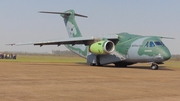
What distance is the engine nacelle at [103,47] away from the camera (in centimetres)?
2664

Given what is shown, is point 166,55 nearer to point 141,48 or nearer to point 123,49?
point 141,48

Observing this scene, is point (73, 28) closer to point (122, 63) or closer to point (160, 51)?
point (122, 63)

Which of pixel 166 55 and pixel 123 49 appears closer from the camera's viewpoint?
pixel 166 55

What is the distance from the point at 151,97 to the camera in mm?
8406

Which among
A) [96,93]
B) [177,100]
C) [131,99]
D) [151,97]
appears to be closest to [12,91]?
[96,93]

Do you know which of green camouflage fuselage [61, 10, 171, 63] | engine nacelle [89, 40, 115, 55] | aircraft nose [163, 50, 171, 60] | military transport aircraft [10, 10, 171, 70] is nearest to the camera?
aircraft nose [163, 50, 171, 60]

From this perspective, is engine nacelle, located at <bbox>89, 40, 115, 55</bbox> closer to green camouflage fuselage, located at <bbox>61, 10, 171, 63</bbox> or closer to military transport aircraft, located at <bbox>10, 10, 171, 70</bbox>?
military transport aircraft, located at <bbox>10, 10, 171, 70</bbox>

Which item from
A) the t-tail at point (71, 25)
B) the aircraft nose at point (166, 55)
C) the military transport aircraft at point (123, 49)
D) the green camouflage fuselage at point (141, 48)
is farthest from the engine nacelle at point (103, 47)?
the t-tail at point (71, 25)

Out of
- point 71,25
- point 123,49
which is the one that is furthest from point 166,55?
point 71,25

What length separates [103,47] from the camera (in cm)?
2656

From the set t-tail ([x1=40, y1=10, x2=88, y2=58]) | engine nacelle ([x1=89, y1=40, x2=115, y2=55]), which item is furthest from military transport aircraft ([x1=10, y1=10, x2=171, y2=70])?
t-tail ([x1=40, y1=10, x2=88, y2=58])

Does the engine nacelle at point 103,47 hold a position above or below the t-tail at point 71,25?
below

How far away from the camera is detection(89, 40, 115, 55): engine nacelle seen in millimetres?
26641

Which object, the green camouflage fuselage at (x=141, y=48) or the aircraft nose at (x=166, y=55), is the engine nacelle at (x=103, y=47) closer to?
the green camouflage fuselage at (x=141, y=48)
